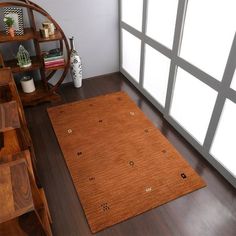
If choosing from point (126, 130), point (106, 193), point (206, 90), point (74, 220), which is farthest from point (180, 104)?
point (74, 220)

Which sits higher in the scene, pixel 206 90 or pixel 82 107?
pixel 206 90

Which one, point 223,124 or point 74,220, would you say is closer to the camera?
point 74,220

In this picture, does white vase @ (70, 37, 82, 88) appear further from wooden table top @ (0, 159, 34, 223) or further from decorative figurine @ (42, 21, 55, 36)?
wooden table top @ (0, 159, 34, 223)

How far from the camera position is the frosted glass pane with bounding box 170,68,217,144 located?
222cm

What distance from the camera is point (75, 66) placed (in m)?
3.28

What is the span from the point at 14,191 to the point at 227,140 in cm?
175

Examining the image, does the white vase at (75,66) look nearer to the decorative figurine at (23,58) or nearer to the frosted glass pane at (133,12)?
the decorative figurine at (23,58)

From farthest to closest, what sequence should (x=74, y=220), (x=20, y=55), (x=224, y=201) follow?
Result: (x=20, y=55) → (x=224, y=201) → (x=74, y=220)

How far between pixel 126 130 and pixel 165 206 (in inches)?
39.9

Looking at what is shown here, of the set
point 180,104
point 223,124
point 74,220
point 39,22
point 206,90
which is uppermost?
point 39,22

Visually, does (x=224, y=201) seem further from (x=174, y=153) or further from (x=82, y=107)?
(x=82, y=107)

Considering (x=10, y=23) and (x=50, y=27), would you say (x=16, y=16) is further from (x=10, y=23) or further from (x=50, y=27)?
(x=50, y=27)

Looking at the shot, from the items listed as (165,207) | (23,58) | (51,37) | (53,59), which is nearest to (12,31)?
(23,58)

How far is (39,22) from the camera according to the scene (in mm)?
3008
